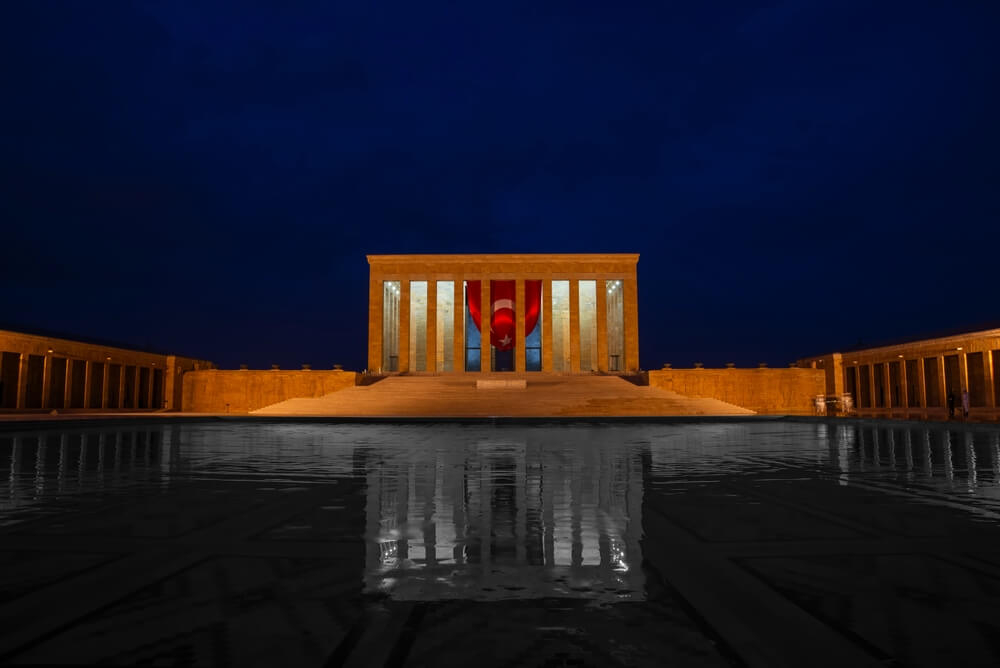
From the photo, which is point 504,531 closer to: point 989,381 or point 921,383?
point 989,381

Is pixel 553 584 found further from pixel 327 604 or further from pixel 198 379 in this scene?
pixel 198 379

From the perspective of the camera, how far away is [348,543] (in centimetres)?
404

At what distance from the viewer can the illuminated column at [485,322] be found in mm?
49344

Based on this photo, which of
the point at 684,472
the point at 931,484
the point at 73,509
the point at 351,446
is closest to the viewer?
the point at 73,509

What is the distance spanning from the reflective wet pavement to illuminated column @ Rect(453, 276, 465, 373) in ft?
139

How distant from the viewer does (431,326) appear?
5000 centimetres

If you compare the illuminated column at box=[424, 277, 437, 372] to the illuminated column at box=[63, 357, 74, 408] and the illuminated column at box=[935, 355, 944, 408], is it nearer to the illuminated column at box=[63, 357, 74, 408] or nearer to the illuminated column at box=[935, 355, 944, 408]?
the illuminated column at box=[63, 357, 74, 408]

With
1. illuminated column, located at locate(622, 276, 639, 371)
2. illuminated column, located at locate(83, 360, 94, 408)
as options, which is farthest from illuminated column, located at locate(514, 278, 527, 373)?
illuminated column, located at locate(83, 360, 94, 408)

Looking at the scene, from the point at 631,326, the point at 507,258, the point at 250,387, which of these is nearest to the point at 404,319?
the point at 507,258

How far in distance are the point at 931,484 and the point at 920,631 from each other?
5.37m

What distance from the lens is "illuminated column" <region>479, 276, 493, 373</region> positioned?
162 feet

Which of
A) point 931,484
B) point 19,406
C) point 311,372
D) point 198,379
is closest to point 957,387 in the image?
point 311,372

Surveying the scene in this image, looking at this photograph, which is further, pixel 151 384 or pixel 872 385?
pixel 151 384

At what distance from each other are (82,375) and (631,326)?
38567 millimetres
